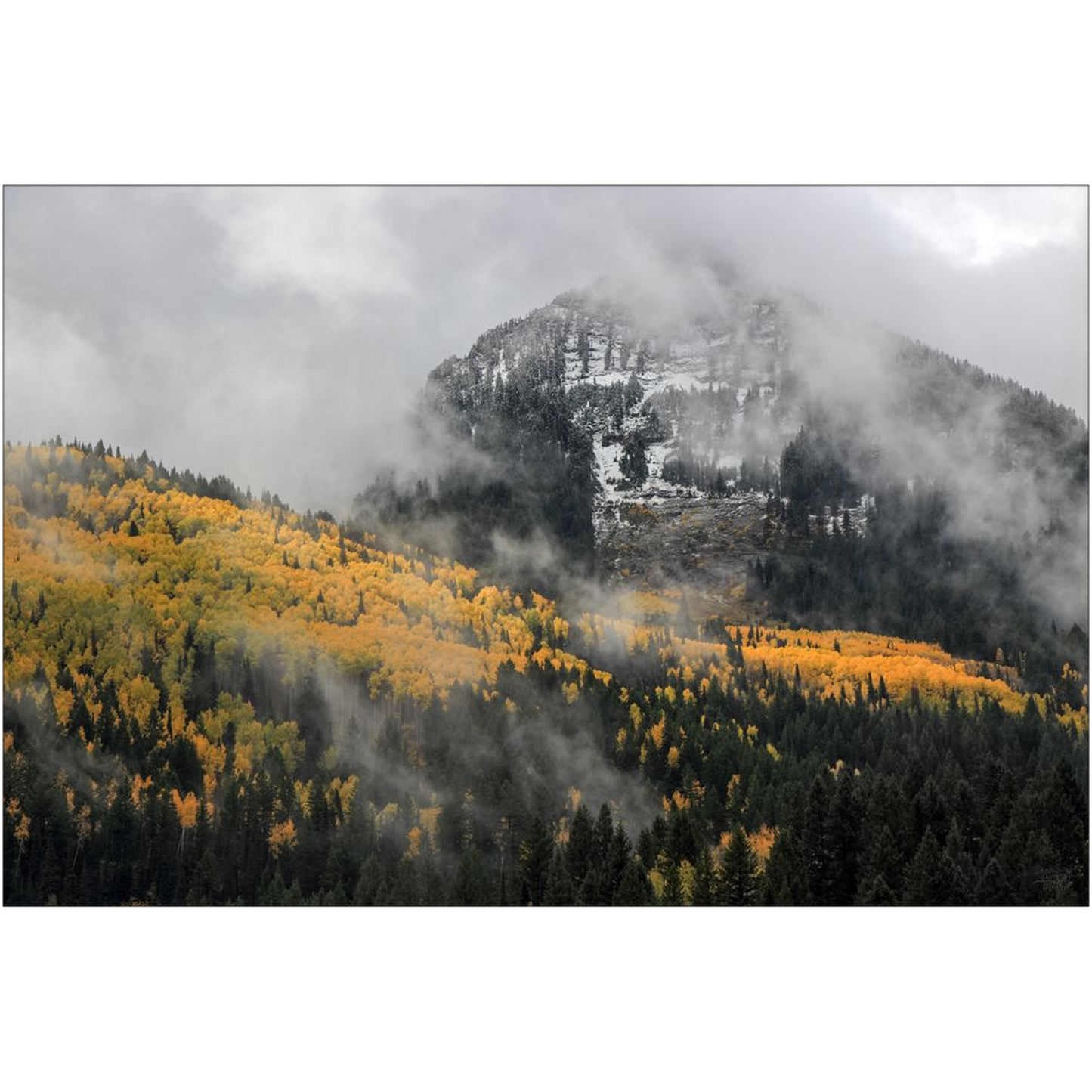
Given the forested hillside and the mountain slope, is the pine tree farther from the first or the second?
the mountain slope

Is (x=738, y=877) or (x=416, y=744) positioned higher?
(x=416, y=744)

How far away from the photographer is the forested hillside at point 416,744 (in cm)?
2000

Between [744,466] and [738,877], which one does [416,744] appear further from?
[744,466]

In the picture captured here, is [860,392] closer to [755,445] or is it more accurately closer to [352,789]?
[755,445]

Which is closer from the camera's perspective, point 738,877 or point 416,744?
point 738,877

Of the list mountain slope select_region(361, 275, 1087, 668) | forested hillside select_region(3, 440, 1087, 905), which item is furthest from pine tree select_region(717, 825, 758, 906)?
mountain slope select_region(361, 275, 1087, 668)

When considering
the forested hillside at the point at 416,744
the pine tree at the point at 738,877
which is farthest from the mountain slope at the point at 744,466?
the pine tree at the point at 738,877

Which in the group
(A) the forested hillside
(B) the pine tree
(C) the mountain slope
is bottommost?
(B) the pine tree

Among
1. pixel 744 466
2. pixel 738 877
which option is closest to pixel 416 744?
pixel 738 877

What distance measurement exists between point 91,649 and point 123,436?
646 centimetres

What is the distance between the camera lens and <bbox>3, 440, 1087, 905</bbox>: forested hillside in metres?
20.0

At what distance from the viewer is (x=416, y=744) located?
24.2m

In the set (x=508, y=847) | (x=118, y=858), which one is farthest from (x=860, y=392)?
(x=118, y=858)

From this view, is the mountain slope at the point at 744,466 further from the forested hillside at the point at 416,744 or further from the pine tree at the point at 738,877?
the pine tree at the point at 738,877
